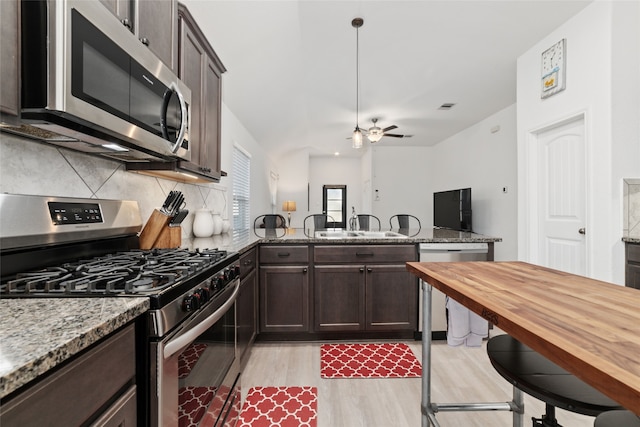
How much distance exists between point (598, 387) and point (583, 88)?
3.14 meters

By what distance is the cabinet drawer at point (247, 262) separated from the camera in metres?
2.12

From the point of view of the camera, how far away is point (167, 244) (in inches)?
72.1

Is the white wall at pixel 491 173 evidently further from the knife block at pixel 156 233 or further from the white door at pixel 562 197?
the knife block at pixel 156 233

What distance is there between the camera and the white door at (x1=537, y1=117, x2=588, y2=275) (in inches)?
114

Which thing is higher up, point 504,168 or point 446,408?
point 504,168

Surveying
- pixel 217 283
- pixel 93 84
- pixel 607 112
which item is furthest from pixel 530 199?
pixel 93 84

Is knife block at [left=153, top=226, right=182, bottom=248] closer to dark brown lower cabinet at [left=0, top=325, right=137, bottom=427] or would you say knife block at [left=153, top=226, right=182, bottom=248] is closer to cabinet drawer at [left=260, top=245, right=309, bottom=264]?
cabinet drawer at [left=260, top=245, right=309, bottom=264]

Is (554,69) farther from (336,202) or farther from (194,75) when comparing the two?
(336,202)

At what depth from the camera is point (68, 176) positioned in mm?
1324

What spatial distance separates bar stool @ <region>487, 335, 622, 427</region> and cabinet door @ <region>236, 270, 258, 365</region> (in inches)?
57.0

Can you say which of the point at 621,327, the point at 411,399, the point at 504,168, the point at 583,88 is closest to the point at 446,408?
the point at 411,399

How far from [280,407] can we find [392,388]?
748mm

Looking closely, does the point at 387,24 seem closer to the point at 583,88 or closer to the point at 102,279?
the point at 583,88

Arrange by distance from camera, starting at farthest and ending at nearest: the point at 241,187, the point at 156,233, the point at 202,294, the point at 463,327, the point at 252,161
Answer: the point at 252,161
the point at 241,187
the point at 463,327
the point at 156,233
the point at 202,294
